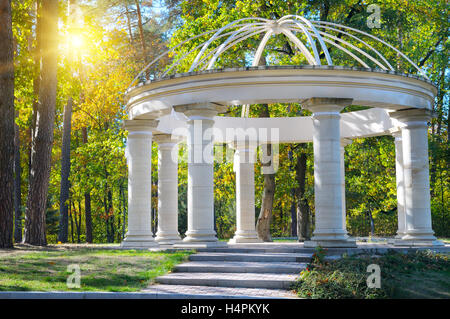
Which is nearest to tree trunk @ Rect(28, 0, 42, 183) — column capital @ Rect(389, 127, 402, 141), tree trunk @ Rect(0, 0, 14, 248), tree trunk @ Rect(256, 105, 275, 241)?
tree trunk @ Rect(0, 0, 14, 248)

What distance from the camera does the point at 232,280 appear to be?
671 inches

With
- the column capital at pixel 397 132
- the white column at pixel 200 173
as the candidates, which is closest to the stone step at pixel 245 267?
the white column at pixel 200 173

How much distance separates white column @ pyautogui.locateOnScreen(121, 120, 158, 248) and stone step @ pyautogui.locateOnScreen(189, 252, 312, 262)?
6.33 metres

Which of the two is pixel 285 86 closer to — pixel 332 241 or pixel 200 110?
pixel 200 110

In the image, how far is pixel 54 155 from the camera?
6000 cm

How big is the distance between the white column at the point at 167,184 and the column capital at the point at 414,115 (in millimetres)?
12188

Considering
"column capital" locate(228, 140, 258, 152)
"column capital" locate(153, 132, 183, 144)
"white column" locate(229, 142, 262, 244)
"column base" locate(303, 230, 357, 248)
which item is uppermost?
"column capital" locate(153, 132, 183, 144)

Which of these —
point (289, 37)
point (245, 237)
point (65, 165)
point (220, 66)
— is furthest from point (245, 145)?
point (65, 165)

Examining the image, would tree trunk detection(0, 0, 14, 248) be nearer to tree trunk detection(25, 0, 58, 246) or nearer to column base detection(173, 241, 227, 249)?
tree trunk detection(25, 0, 58, 246)

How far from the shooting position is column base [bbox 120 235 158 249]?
85.4 feet

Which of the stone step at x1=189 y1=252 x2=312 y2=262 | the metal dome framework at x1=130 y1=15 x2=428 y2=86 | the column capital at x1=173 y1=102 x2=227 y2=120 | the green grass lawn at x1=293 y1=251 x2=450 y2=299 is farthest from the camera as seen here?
the metal dome framework at x1=130 y1=15 x2=428 y2=86
